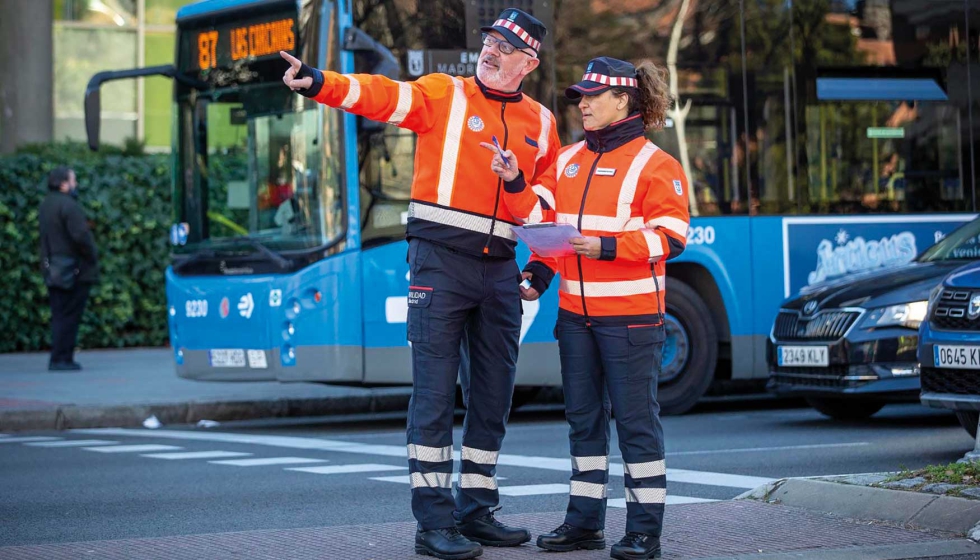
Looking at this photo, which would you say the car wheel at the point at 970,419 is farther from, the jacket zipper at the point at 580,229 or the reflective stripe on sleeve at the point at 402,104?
the reflective stripe on sleeve at the point at 402,104

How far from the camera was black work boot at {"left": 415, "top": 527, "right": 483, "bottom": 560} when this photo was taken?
5.55 m

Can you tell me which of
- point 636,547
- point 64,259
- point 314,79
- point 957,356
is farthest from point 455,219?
point 64,259

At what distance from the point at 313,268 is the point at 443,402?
551 centimetres

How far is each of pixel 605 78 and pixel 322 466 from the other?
4.30 metres

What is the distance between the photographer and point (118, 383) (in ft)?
47.4

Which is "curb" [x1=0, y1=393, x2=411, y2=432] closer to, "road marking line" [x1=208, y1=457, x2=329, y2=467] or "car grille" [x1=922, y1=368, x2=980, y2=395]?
"road marking line" [x1=208, y1=457, x2=329, y2=467]

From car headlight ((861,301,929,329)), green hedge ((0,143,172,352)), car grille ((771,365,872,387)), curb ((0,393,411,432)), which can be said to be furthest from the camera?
green hedge ((0,143,172,352))

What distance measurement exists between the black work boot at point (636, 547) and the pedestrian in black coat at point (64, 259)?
11201 mm

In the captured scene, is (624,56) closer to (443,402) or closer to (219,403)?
(219,403)

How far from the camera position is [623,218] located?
5.70 metres

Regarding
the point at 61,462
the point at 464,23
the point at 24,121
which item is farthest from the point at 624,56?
the point at 24,121

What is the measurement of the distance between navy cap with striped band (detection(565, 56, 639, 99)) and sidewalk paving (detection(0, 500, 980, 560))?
5.84ft

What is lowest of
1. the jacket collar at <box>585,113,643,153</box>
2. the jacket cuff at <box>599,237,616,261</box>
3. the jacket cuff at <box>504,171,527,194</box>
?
the jacket cuff at <box>599,237,616,261</box>

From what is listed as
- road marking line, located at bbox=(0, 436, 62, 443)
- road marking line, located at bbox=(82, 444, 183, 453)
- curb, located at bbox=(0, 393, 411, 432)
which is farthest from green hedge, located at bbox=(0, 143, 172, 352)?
road marking line, located at bbox=(82, 444, 183, 453)
